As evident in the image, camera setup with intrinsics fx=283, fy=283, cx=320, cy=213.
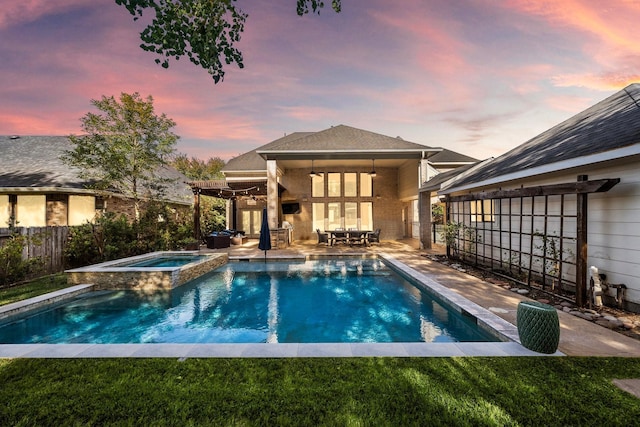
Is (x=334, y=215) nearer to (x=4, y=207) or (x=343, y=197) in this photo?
(x=343, y=197)

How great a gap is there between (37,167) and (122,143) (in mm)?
6312

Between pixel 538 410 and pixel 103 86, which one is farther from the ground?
pixel 103 86

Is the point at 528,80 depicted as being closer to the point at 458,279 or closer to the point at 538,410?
the point at 458,279

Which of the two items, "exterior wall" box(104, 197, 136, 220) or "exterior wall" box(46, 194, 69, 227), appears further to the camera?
"exterior wall" box(104, 197, 136, 220)

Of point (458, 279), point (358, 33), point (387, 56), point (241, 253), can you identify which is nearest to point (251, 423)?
point (458, 279)

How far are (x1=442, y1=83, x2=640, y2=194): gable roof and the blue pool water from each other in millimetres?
3884

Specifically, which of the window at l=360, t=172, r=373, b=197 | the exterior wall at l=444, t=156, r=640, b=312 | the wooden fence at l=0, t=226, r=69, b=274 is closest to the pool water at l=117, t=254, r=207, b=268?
the wooden fence at l=0, t=226, r=69, b=274

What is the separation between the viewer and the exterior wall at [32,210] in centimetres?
1366

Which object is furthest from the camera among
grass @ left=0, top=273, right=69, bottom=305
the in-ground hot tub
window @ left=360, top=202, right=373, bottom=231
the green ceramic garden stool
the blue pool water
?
→ window @ left=360, top=202, right=373, bottom=231

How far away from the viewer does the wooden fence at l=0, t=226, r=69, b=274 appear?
884 cm

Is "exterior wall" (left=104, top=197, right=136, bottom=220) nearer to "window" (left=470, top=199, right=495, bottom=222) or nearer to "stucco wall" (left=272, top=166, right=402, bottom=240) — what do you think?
"stucco wall" (left=272, top=166, right=402, bottom=240)

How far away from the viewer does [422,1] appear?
10039mm

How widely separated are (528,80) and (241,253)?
16223 mm

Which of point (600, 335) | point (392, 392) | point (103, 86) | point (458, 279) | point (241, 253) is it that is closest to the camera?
point (392, 392)
